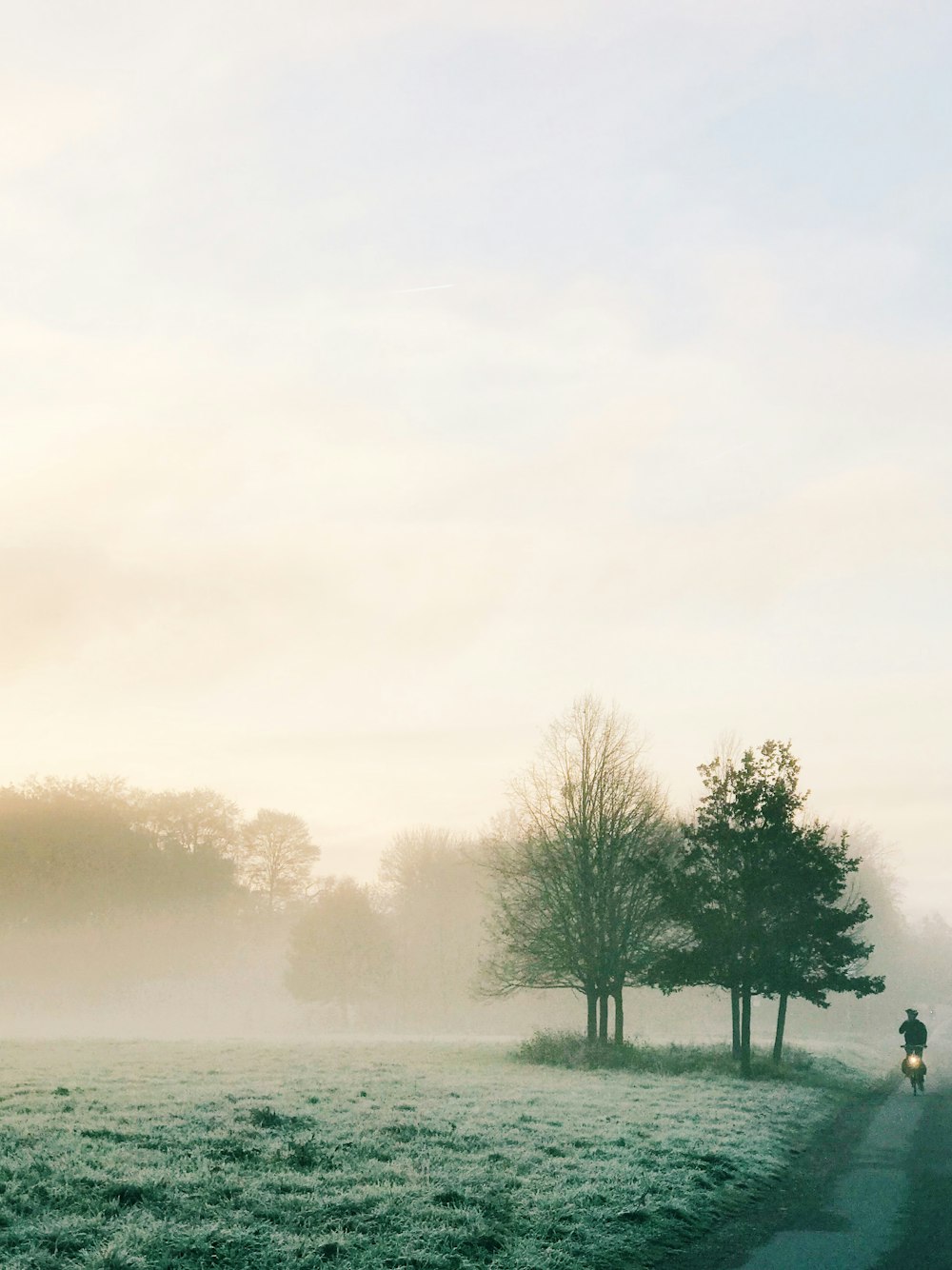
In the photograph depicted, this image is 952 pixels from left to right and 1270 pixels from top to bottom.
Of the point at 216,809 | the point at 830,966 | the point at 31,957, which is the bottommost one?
the point at 31,957

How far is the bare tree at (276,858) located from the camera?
3172 inches

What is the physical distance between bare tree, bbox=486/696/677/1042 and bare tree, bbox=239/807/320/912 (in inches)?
1609

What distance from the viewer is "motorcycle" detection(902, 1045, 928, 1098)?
31.5 m

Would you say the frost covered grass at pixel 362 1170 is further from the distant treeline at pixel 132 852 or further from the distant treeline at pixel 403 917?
the distant treeline at pixel 132 852

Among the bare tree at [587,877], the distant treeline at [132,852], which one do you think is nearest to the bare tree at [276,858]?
the distant treeline at [132,852]

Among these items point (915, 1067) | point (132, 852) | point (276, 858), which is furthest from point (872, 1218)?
point (276, 858)

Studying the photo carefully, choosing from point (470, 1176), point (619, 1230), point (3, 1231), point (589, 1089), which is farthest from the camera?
point (589, 1089)

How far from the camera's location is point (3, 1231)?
10.0m

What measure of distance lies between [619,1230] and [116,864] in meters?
59.0

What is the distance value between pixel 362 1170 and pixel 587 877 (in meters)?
27.6

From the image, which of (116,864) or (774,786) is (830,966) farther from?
(116,864)

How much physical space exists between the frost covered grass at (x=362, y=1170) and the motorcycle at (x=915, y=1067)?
24.4 feet

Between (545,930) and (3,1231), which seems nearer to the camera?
(3,1231)

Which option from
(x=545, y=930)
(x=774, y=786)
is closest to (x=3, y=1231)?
(x=774, y=786)
